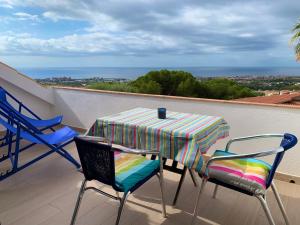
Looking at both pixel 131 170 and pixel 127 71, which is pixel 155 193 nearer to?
pixel 131 170

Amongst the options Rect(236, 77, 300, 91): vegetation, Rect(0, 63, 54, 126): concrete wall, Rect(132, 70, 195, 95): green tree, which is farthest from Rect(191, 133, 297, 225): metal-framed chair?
Rect(132, 70, 195, 95): green tree

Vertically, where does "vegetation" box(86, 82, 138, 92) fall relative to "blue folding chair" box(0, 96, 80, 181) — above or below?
above

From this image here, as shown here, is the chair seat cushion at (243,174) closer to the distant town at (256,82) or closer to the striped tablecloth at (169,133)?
the striped tablecloth at (169,133)

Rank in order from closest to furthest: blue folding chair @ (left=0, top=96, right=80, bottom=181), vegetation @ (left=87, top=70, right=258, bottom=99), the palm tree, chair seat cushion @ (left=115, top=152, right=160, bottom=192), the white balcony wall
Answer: chair seat cushion @ (left=115, top=152, right=160, bottom=192) < blue folding chair @ (left=0, top=96, right=80, bottom=181) < the white balcony wall < the palm tree < vegetation @ (left=87, top=70, right=258, bottom=99)

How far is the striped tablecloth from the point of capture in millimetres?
1762

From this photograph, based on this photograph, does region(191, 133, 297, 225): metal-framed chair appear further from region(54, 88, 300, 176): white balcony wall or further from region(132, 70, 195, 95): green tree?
region(132, 70, 195, 95): green tree

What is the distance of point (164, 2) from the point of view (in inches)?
240

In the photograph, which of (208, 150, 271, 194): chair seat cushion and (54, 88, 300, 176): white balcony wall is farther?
(54, 88, 300, 176): white balcony wall

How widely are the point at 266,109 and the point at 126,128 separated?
1.73 meters

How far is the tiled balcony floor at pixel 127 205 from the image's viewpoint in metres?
2.01

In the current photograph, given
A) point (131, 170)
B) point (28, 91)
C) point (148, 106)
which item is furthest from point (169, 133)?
point (28, 91)

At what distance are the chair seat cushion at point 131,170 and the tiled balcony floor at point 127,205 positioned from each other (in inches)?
18.5

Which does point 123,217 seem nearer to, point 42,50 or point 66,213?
point 66,213

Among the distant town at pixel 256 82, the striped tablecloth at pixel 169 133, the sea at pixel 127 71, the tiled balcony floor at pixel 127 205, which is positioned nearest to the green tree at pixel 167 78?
the sea at pixel 127 71
